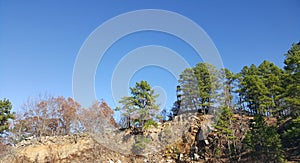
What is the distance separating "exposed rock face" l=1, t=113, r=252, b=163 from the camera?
1703 cm

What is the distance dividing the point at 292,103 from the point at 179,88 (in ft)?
36.9

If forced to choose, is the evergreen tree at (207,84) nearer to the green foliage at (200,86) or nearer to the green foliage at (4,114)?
the green foliage at (200,86)

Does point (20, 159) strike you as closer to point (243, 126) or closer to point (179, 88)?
point (179, 88)

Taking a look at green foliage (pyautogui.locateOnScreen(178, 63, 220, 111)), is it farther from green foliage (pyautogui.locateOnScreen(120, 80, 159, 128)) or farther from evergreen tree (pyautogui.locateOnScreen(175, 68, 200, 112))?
green foliage (pyautogui.locateOnScreen(120, 80, 159, 128))

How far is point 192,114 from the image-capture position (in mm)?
21359

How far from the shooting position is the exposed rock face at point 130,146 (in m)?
17.0

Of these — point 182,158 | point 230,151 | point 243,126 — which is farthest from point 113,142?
point 243,126

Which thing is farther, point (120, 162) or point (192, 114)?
point (192, 114)

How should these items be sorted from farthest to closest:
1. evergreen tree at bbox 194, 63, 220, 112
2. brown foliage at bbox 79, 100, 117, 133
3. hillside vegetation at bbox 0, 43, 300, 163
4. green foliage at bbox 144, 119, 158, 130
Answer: brown foliage at bbox 79, 100, 117, 133, evergreen tree at bbox 194, 63, 220, 112, green foliage at bbox 144, 119, 158, 130, hillside vegetation at bbox 0, 43, 300, 163

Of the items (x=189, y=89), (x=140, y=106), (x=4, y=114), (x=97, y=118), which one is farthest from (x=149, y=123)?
(x=4, y=114)

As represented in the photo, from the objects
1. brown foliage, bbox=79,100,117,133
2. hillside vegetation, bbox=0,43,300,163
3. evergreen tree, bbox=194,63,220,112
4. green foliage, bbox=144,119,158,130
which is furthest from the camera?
brown foliage, bbox=79,100,117,133

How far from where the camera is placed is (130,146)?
64.2 ft

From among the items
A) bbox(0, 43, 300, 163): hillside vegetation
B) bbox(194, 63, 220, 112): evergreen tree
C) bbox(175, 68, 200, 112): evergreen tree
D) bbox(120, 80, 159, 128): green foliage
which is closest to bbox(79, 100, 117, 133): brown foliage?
bbox(0, 43, 300, 163): hillside vegetation

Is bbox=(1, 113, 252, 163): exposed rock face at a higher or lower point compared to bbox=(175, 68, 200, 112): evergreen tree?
lower
